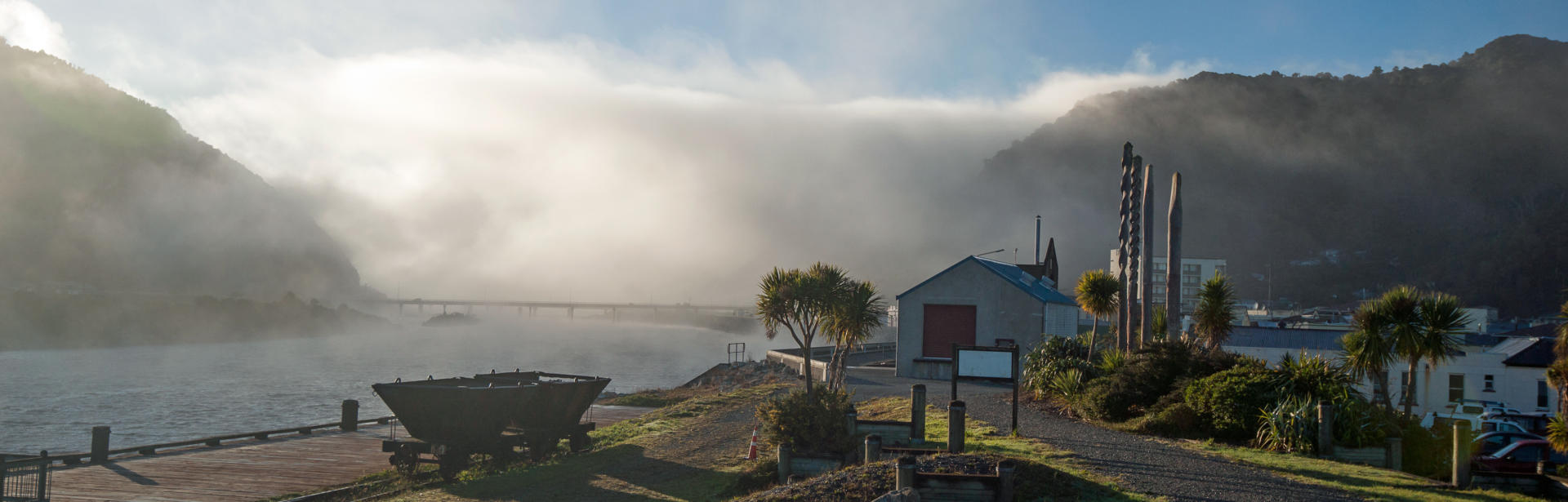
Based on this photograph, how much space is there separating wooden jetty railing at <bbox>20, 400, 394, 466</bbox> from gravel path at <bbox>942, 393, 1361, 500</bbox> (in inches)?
675

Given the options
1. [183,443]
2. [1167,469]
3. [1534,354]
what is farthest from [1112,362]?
[1534,354]

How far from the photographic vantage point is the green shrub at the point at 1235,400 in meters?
15.2

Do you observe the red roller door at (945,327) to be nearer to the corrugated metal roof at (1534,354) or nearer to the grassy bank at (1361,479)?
the grassy bank at (1361,479)

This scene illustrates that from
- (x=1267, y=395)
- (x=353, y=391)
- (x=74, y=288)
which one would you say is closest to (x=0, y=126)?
(x=74, y=288)

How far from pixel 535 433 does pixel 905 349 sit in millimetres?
16802

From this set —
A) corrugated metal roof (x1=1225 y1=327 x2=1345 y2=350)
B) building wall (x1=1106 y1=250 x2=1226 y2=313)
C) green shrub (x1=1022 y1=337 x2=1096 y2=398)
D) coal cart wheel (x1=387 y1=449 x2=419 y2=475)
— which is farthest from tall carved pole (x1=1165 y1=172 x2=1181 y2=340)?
building wall (x1=1106 y1=250 x2=1226 y2=313)

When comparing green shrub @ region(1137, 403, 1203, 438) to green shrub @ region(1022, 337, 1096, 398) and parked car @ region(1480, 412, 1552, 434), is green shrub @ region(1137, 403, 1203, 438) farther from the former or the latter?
parked car @ region(1480, 412, 1552, 434)

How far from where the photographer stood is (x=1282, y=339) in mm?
39125

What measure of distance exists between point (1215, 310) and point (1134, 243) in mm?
3381

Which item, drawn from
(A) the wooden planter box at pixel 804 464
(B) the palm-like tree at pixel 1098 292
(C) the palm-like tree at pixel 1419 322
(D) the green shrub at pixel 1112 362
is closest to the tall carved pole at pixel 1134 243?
(B) the palm-like tree at pixel 1098 292

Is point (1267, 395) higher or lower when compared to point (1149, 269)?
lower

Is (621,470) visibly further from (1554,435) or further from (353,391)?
(353,391)

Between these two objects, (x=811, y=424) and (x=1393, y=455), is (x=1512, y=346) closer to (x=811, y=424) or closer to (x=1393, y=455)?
(x=1393, y=455)

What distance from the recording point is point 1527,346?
35562mm
